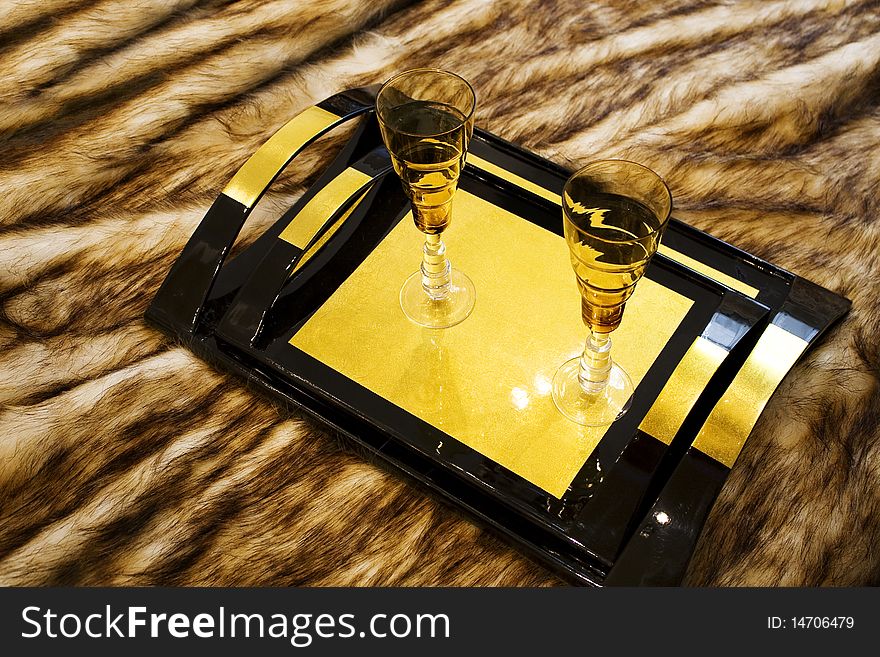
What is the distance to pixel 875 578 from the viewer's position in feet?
2.04

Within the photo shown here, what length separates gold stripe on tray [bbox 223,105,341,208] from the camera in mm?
737

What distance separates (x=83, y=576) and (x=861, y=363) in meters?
0.62

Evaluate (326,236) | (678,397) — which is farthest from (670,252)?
(326,236)

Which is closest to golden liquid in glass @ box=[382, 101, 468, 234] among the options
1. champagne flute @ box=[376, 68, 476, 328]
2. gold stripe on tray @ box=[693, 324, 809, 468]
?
champagne flute @ box=[376, 68, 476, 328]

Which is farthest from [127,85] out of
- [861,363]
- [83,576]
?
[861,363]

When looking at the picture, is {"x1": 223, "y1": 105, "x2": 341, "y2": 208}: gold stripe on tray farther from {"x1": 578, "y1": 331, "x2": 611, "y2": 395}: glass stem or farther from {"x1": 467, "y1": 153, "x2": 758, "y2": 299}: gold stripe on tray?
{"x1": 578, "y1": 331, "x2": 611, "y2": 395}: glass stem

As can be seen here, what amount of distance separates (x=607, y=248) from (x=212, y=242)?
348 millimetres

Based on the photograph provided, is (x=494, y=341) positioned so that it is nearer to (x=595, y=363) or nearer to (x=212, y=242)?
(x=595, y=363)

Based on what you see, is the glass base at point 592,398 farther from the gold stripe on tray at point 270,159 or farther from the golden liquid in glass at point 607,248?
the gold stripe on tray at point 270,159

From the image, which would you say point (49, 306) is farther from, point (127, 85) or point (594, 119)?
point (594, 119)

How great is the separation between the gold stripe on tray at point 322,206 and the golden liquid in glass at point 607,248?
0.25 meters

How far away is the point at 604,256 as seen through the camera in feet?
1.82

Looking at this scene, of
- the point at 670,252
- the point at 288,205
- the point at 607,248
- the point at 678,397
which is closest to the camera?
the point at 607,248

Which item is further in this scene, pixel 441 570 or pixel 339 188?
pixel 339 188
